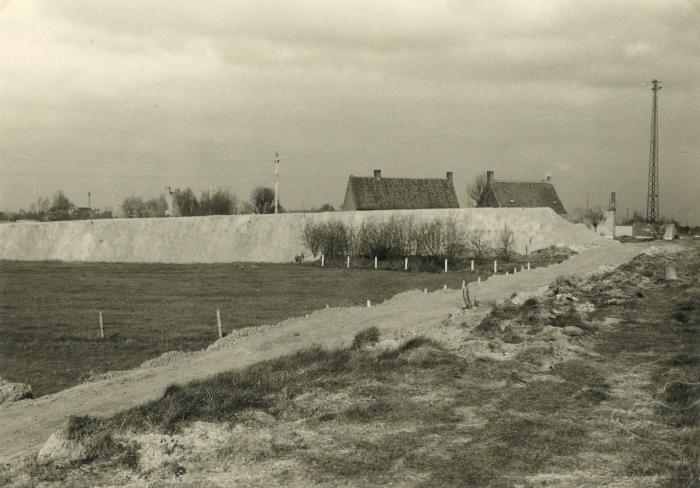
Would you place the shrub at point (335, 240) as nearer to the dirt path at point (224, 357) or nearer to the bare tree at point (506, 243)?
the bare tree at point (506, 243)

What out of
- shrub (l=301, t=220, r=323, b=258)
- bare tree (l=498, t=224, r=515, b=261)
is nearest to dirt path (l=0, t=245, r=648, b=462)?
bare tree (l=498, t=224, r=515, b=261)

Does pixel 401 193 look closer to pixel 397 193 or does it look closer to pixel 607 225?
pixel 397 193

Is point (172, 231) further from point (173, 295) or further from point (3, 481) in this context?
point (3, 481)

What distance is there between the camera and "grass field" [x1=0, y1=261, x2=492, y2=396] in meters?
19.2

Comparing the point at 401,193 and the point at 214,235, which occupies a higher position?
the point at 401,193

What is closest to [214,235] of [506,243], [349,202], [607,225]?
[349,202]

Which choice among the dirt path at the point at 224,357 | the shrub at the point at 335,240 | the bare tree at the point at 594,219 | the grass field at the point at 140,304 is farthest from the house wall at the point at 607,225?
the dirt path at the point at 224,357

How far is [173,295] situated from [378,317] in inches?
631

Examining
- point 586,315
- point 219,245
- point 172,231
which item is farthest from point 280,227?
point 586,315

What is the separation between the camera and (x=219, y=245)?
6425cm

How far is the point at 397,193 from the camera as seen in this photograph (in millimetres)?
68312

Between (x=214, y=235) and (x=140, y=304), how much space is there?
35.5 meters

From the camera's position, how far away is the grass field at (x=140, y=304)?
19.2m

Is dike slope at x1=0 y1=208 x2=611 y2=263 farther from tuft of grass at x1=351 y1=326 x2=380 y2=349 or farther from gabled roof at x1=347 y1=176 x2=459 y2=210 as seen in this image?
tuft of grass at x1=351 y1=326 x2=380 y2=349
